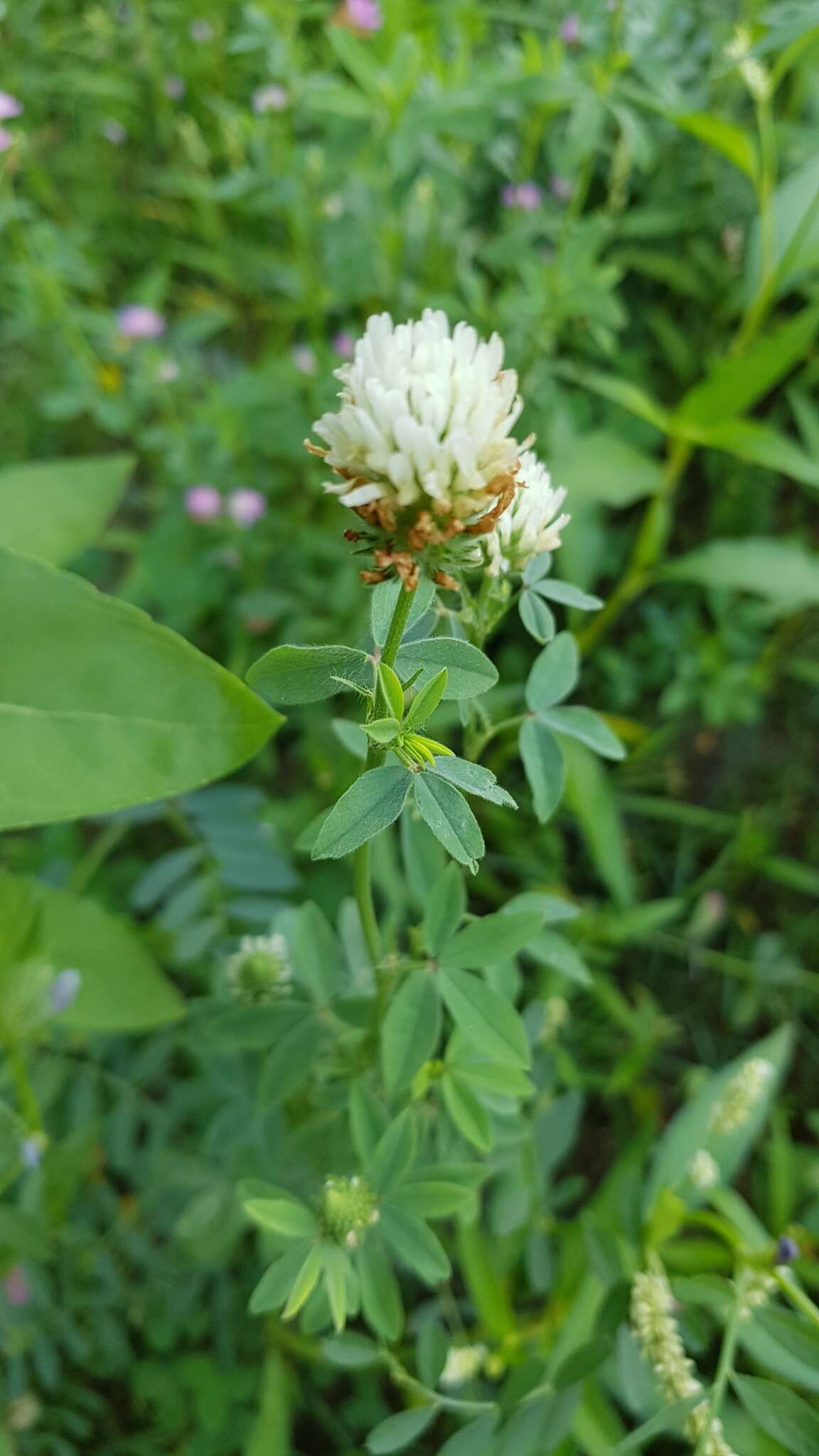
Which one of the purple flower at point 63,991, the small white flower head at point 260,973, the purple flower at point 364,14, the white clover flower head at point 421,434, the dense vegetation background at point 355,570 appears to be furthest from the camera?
the purple flower at point 364,14

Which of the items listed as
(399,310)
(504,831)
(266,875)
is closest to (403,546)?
(266,875)

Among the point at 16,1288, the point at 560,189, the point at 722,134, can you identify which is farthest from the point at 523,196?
the point at 16,1288

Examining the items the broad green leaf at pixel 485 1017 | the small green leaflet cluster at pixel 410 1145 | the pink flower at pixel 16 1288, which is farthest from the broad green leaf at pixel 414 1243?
the pink flower at pixel 16 1288

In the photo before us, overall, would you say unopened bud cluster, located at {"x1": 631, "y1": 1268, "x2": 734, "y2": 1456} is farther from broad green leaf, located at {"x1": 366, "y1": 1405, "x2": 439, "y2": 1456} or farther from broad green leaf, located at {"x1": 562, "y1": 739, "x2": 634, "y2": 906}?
broad green leaf, located at {"x1": 562, "y1": 739, "x2": 634, "y2": 906}

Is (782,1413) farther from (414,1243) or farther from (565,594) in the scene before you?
(565,594)

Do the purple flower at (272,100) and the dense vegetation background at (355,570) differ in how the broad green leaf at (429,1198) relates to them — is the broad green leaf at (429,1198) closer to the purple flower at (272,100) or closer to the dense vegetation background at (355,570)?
the dense vegetation background at (355,570)

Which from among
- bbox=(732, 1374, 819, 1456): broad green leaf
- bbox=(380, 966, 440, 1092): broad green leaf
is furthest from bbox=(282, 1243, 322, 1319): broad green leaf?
bbox=(732, 1374, 819, 1456): broad green leaf
